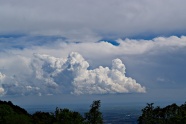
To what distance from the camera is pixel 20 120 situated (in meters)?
71.9

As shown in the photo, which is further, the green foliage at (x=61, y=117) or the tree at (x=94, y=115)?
the tree at (x=94, y=115)

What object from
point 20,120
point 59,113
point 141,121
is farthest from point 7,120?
point 141,121

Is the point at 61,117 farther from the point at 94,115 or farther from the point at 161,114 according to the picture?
the point at 161,114

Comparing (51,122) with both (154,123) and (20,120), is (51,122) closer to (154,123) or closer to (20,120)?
(20,120)

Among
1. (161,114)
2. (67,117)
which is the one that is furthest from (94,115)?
(161,114)

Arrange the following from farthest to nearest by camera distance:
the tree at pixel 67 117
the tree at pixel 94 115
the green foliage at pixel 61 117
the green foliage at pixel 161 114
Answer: the green foliage at pixel 161 114
the tree at pixel 94 115
the tree at pixel 67 117
the green foliage at pixel 61 117

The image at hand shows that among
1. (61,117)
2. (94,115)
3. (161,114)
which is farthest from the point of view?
(161,114)

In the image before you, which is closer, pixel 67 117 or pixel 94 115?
pixel 67 117

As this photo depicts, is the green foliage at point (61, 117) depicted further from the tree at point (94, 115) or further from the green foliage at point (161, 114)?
the green foliage at point (161, 114)

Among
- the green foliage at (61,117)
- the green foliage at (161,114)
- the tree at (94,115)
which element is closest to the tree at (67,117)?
the green foliage at (61,117)

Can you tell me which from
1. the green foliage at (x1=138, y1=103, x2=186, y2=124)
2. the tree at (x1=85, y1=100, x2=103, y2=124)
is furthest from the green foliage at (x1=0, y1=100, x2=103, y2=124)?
A: the green foliage at (x1=138, y1=103, x2=186, y2=124)

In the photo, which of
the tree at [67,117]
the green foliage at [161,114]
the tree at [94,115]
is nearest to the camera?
the tree at [67,117]

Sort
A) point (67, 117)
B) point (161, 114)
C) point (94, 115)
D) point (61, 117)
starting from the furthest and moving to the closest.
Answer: point (161, 114) < point (94, 115) < point (61, 117) < point (67, 117)

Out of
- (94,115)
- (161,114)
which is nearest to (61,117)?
(94,115)
